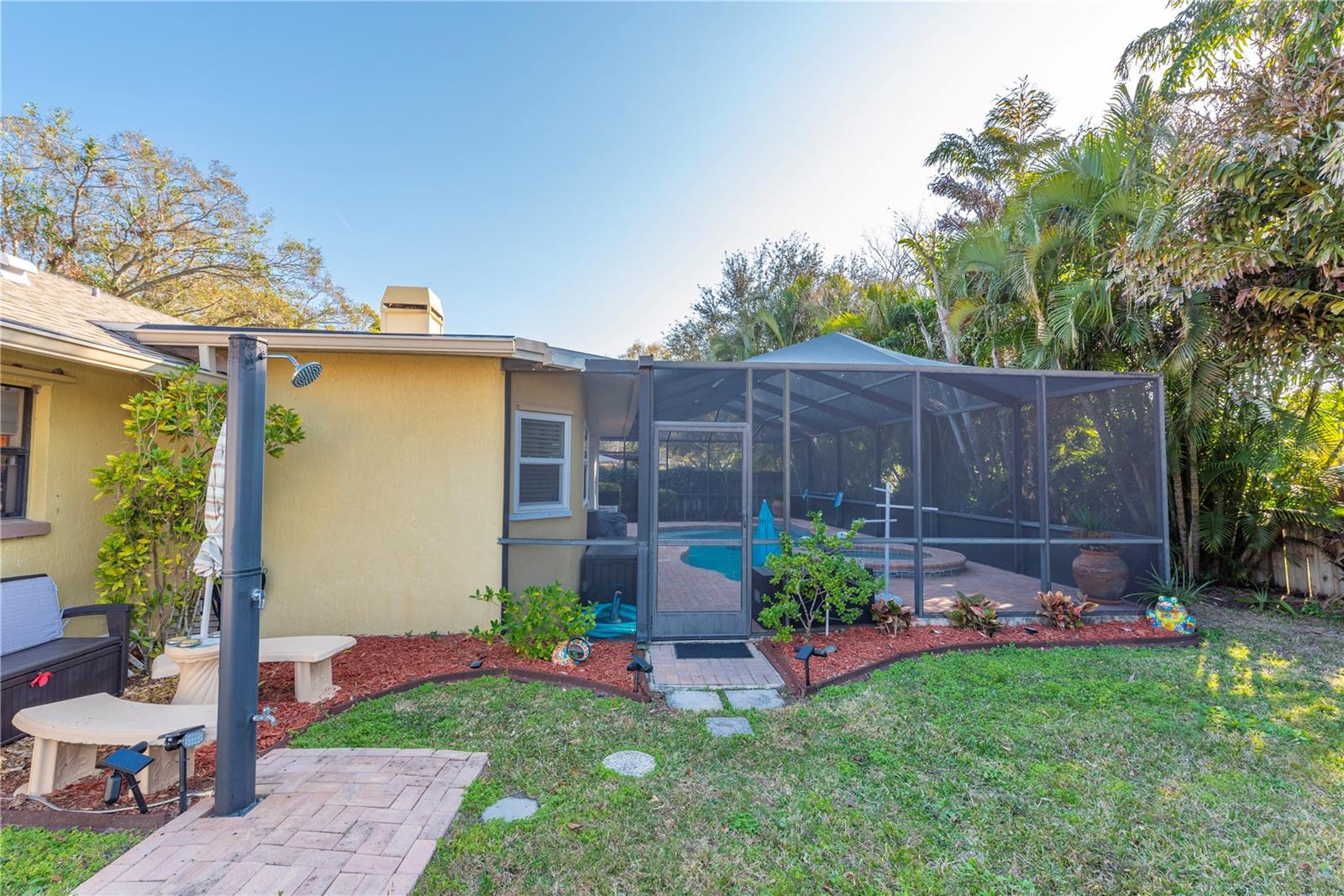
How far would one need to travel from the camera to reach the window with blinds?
5875 millimetres

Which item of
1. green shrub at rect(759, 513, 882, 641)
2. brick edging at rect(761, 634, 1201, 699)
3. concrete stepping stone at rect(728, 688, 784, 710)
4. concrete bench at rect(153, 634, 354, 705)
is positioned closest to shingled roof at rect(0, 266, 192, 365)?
concrete bench at rect(153, 634, 354, 705)

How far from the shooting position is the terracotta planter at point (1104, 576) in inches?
259

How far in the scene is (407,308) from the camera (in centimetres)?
668

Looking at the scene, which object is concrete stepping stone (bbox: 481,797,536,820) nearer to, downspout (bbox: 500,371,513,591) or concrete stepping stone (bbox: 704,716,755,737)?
concrete stepping stone (bbox: 704,716,755,737)

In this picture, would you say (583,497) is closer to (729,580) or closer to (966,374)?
(729,580)

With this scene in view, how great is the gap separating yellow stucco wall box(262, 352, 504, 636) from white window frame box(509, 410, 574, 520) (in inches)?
6.6

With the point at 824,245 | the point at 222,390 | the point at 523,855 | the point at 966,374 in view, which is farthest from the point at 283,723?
the point at 824,245

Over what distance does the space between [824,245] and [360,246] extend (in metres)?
16.9

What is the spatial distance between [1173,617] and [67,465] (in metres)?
10.4

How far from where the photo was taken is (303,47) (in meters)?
10.2

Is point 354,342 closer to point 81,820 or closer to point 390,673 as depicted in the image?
point 390,673

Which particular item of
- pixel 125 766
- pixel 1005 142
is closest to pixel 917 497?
pixel 125 766

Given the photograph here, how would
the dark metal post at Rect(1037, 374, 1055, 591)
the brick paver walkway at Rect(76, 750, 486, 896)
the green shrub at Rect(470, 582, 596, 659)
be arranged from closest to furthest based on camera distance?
the brick paver walkway at Rect(76, 750, 486, 896) < the green shrub at Rect(470, 582, 596, 659) < the dark metal post at Rect(1037, 374, 1055, 591)

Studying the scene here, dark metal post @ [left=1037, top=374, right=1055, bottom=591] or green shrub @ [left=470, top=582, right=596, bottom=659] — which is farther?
dark metal post @ [left=1037, top=374, right=1055, bottom=591]
